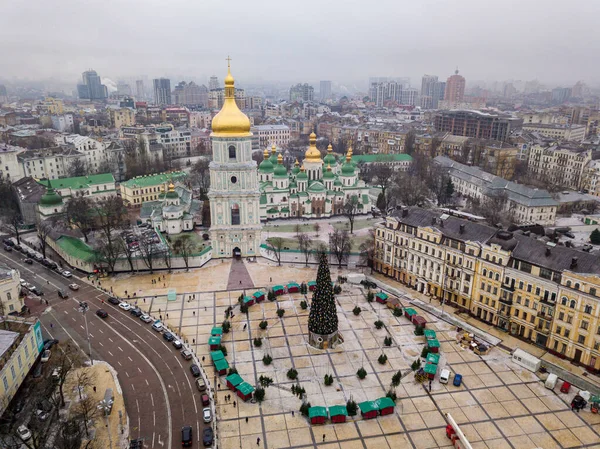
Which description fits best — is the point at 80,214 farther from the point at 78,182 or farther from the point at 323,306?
the point at 323,306

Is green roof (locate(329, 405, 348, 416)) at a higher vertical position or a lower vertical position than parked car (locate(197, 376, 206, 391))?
higher

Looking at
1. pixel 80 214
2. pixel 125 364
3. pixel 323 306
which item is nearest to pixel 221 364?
pixel 125 364

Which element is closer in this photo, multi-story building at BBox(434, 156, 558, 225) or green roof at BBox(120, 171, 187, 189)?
multi-story building at BBox(434, 156, 558, 225)

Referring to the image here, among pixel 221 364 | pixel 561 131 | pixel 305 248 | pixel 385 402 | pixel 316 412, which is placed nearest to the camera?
pixel 316 412

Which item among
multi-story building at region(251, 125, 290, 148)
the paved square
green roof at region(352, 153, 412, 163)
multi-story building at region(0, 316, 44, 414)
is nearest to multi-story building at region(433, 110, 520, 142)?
green roof at region(352, 153, 412, 163)

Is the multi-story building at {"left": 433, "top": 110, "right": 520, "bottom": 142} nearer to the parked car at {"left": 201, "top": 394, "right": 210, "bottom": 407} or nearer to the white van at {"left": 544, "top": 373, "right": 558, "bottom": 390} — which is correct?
the white van at {"left": 544, "top": 373, "right": 558, "bottom": 390}

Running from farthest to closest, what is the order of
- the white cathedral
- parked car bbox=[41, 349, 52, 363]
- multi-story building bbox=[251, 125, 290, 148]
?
1. multi-story building bbox=[251, 125, 290, 148]
2. the white cathedral
3. parked car bbox=[41, 349, 52, 363]

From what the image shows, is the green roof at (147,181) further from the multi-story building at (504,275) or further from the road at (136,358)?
the multi-story building at (504,275)
